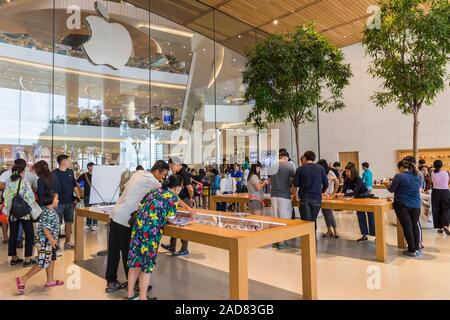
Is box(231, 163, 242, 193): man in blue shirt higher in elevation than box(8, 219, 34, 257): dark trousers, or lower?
higher

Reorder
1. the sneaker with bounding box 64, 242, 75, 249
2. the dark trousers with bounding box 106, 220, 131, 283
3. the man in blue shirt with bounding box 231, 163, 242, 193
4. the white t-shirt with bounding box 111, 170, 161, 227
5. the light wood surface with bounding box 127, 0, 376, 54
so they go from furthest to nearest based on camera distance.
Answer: the man in blue shirt with bounding box 231, 163, 242, 193 < the light wood surface with bounding box 127, 0, 376, 54 < the sneaker with bounding box 64, 242, 75, 249 < the dark trousers with bounding box 106, 220, 131, 283 < the white t-shirt with bounding box 111, 170, 161, 227

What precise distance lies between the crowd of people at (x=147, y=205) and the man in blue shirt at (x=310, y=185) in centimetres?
2

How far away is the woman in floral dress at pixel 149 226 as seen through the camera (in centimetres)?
290

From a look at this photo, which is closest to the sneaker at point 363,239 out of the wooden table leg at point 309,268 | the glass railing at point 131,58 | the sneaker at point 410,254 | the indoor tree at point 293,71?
the sneaker at point 410,254

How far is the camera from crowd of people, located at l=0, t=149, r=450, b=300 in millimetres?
2949

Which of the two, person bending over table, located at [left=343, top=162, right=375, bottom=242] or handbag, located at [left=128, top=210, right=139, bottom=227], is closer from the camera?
handbag, located at [left=128, top=210, right=139, bottom=227]

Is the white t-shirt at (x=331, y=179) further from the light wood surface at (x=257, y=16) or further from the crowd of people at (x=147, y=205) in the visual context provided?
the light wood surface at (x=257, y=16)

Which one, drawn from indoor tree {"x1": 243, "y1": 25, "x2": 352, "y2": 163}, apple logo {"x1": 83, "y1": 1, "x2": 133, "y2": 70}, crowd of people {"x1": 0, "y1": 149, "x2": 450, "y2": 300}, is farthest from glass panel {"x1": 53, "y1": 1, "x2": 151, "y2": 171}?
indoor tree {"x1": 243, "y1": 25, "x2": 352, "y2": 163}

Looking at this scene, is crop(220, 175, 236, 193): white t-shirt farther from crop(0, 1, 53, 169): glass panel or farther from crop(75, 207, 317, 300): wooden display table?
crop(75, 207, 317, 300): wooden display table

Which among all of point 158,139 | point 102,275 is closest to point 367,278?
point 102,275

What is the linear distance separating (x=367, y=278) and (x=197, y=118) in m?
8.25
